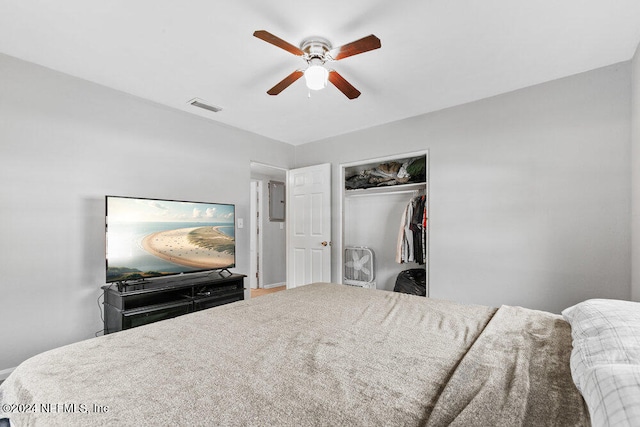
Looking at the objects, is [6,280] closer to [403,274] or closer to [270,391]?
[270,391]

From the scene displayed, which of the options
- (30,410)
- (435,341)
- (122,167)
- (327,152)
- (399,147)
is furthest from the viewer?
(327,152)

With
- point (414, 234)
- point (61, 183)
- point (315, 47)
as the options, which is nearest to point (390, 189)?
point (414, 234)

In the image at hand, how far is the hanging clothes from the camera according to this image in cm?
357

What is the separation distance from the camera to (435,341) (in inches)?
49.1

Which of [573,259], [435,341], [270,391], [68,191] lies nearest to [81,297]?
[68,191]

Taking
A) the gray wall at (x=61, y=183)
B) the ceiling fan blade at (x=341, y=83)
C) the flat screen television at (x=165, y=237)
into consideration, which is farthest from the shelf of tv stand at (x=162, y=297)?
the ceiling fan blade at (x=341, y=83)

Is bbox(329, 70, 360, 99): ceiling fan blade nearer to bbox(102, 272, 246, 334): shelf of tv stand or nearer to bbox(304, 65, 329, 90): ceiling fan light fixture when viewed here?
bbox(304, 65, 329, 90): ceiling fan light fixture

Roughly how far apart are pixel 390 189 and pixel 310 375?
3366 mm

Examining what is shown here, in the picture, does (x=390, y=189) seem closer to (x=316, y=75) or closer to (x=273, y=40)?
(x=316, y=75)

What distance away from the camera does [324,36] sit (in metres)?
2.03

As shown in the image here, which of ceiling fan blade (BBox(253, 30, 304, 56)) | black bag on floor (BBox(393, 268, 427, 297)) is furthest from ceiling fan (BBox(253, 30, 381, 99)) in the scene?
black bag on floor (BBox(393, 268, 427, 297))

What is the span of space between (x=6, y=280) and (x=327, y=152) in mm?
3477

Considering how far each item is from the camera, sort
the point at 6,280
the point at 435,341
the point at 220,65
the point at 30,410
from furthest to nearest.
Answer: the point at 220,65 < the point at 6,280 < the point at 435,341 < the point at 30,410

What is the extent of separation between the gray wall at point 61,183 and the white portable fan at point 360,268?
2433 millimetres
